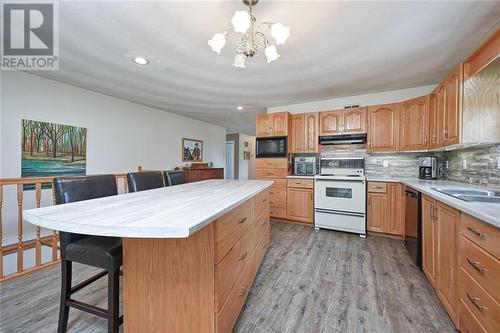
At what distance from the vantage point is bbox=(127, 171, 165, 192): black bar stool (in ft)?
6.25

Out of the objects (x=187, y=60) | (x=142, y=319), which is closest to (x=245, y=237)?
(x=142, y=319)

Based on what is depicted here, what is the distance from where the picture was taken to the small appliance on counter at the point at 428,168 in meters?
2.89

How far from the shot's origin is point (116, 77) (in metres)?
3.00

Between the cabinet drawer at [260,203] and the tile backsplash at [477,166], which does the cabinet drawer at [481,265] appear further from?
the cabinet drawer at [260,203]

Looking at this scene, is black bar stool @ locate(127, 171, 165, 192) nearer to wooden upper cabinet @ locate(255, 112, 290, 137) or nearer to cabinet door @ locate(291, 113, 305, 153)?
wooden upper cabinet @ locate(255, 112, 290, 137)

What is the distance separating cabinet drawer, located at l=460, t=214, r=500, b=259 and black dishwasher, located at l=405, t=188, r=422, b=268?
910 mm

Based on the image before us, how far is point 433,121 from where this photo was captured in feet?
8.77

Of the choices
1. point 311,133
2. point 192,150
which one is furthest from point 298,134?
point 192,150

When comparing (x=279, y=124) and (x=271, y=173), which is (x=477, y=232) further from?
(x=279, y=124)

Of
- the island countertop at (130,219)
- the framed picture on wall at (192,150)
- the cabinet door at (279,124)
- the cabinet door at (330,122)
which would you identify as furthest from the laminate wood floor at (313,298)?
the framed picture on wall at (192,150)

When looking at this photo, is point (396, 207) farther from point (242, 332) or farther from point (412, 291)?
point (242, 332)

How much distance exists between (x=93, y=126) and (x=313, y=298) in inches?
169

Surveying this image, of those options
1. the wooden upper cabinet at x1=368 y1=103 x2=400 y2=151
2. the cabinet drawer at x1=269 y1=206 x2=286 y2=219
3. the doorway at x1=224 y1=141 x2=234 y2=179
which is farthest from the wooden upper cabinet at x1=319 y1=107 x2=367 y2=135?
Answer: the doorway at x1=224 y1=141 x2=234 y2=179

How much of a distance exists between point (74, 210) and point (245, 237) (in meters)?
1.05
